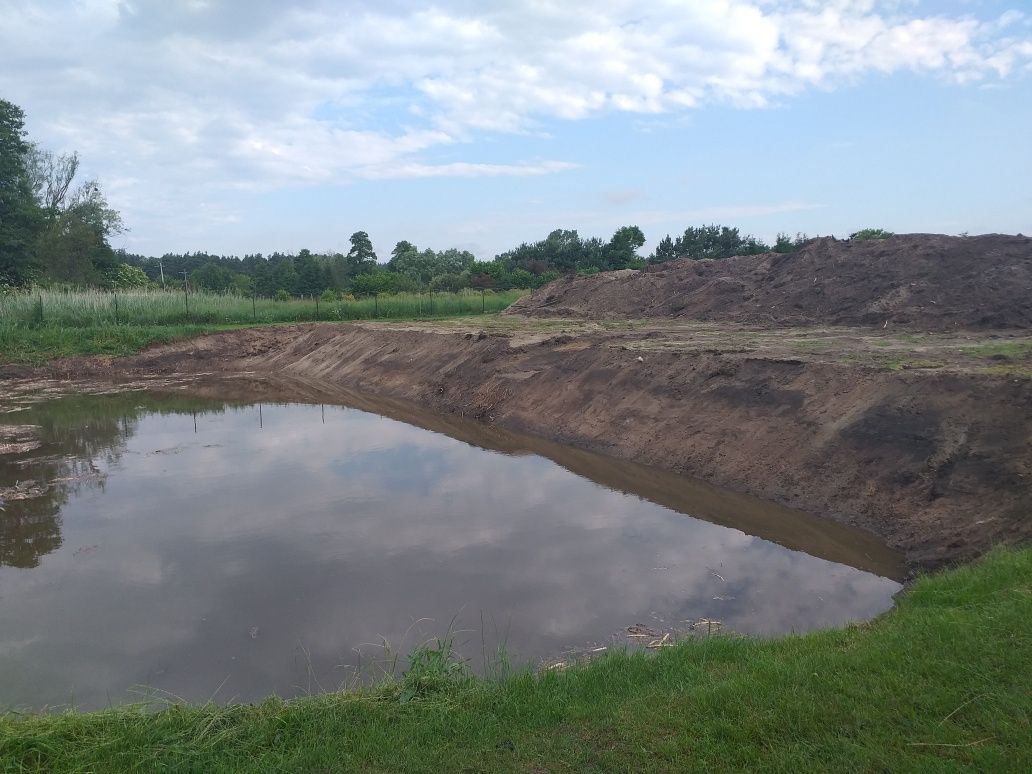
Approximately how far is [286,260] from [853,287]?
5463cm

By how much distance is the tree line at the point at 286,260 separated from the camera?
36281 mm

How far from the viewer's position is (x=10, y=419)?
17484 millimetres

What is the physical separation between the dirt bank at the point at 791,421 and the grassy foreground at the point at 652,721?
3.99 m

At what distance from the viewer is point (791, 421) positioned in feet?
36.7

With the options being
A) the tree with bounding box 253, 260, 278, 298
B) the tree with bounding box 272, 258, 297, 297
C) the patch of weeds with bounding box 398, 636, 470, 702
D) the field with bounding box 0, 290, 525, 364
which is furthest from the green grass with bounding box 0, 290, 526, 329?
the patch of weeds with bounding box 398, 636, 470, 702

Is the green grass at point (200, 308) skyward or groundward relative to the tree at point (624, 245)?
groundward

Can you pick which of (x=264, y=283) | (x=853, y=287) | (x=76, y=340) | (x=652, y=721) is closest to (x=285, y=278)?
(x=264, y=283)

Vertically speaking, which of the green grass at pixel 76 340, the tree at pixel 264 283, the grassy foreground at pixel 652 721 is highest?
the tree at pixel 264 283

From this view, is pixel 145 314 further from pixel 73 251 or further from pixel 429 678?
pixel 429 678

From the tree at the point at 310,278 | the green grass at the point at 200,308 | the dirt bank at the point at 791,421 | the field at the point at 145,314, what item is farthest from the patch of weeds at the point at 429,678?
the tree at the point at 310,278

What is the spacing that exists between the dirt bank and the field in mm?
14318

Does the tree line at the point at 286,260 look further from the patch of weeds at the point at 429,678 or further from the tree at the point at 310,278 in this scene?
the patch of weeds at the point at 429,678

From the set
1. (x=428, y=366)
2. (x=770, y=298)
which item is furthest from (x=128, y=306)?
(x=770, y=298)

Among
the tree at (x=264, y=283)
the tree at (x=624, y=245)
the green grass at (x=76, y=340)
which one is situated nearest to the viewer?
the green grass at (x=76, y=340)
